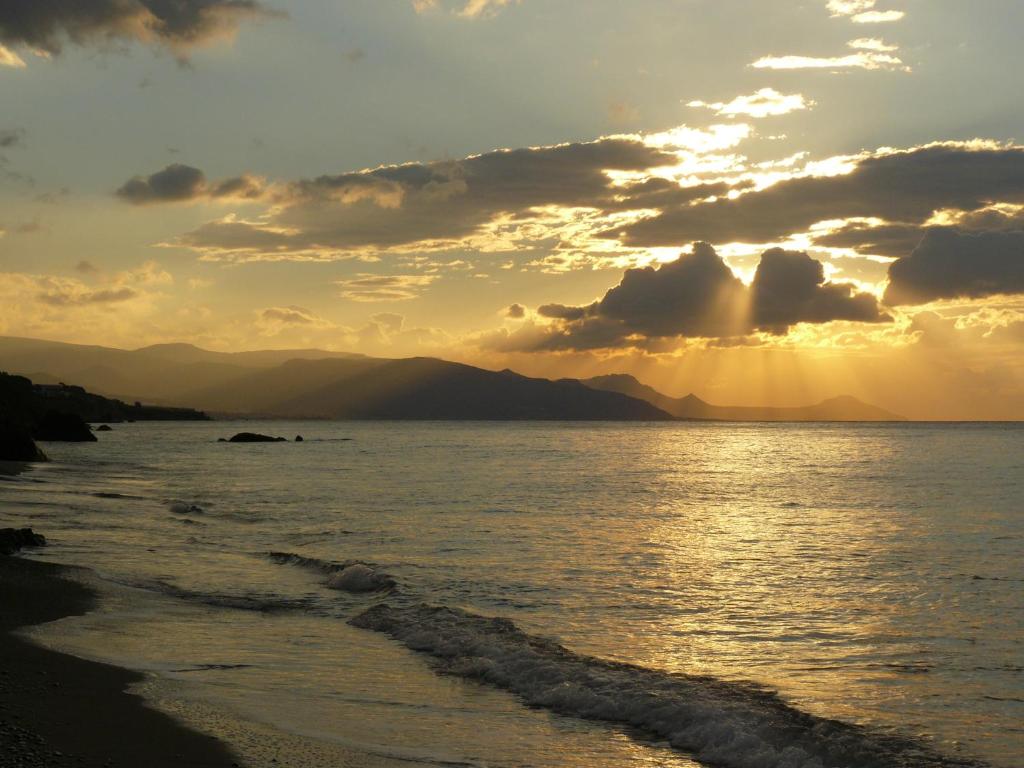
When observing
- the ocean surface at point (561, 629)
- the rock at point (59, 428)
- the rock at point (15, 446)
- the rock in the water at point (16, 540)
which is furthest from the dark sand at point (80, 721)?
the rock at point (59, 428)

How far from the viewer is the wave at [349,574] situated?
24.5 metres

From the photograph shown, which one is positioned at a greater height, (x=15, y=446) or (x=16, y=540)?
(x=15, y=446)

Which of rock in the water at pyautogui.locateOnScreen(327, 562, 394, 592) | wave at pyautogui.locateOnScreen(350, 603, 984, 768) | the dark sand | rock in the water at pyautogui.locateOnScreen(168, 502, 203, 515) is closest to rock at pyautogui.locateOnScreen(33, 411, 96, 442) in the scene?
rock in the water at pyautogui.locateOnScreen(168, 502, 203, 515)

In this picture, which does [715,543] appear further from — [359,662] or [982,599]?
[359,662]

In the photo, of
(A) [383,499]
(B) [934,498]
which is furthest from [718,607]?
(B) [934,498]

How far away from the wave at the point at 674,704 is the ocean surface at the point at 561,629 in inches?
1.9

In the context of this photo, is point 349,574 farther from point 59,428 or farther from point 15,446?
point 59,428

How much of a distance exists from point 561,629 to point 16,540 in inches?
680

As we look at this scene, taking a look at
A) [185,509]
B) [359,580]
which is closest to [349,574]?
[359,580]

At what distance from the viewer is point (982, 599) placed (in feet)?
74.8

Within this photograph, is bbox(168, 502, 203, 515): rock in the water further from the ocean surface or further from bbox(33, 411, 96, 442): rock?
bbox(33, 411, 96, 442): rock

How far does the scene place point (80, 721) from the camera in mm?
11609

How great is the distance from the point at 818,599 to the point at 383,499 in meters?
33.7

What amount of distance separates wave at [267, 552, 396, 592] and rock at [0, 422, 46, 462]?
50629 mm
